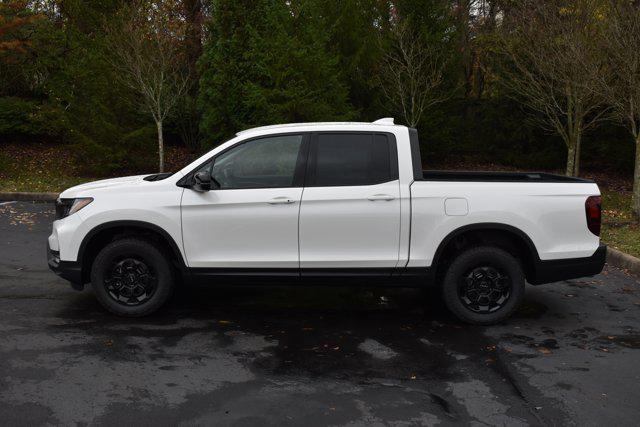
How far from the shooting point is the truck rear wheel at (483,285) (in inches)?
253

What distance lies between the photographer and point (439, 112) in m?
20.0

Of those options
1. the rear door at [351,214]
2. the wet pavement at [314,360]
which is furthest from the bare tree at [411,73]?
the rear door at [351,214]

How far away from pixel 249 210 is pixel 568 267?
9.58 feet

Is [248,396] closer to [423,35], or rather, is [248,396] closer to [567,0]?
[567,0]

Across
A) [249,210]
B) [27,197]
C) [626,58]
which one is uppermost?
[626,58]

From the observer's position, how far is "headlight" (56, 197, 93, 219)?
649cm

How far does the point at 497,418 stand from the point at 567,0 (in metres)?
13.4

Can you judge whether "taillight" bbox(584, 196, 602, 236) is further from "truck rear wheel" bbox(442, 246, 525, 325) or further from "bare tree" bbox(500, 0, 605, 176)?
"bare tree" bbox(500, 0, 605, 176)

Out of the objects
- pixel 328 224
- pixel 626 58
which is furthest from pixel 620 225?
pixel 328 224

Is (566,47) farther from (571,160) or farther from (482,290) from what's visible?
(482,290)

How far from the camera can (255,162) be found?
6.45 m

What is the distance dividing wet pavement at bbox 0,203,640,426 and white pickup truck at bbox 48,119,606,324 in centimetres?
42

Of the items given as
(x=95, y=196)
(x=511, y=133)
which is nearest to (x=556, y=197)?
(x=95, y=196)

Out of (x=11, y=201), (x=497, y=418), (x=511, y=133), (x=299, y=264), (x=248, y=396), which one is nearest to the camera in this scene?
(x=497, y=418)
